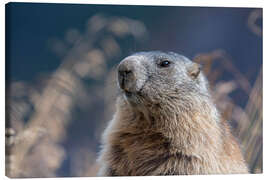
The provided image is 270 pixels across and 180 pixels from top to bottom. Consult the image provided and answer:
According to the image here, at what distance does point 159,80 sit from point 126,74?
311mm

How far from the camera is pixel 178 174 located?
359 centimetres

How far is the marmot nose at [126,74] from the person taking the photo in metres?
3.59

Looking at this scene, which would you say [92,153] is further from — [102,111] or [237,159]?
[237,159]

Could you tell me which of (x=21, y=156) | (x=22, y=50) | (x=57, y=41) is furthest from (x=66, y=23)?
(x=21, y=156)

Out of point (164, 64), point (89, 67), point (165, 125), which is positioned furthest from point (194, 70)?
point (89, 67)

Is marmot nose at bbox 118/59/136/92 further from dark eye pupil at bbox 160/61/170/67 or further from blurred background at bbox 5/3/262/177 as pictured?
A: blurred background at bbox 5/3/262/177

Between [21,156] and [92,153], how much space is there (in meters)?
0.94

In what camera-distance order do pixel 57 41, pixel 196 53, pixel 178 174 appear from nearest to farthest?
1. pixel 178 174
2. pixel 57 41
3. pixel 196 53

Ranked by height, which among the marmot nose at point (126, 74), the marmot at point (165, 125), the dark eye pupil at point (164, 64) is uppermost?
the dark eye pupil at point (164, 64)

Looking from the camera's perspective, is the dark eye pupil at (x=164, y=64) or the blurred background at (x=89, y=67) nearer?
the dark eye pupil at (x=164, y=64)

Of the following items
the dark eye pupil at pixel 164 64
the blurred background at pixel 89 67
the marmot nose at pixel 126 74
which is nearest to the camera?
the marmot nose at pixel 126 74

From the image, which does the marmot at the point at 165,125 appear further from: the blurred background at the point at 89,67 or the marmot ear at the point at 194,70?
the blurred background at the point at 89,67

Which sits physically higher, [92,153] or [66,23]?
[66,23]

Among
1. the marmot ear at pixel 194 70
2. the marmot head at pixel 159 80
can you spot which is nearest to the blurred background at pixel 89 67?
the marmot head at pixel 159 80
